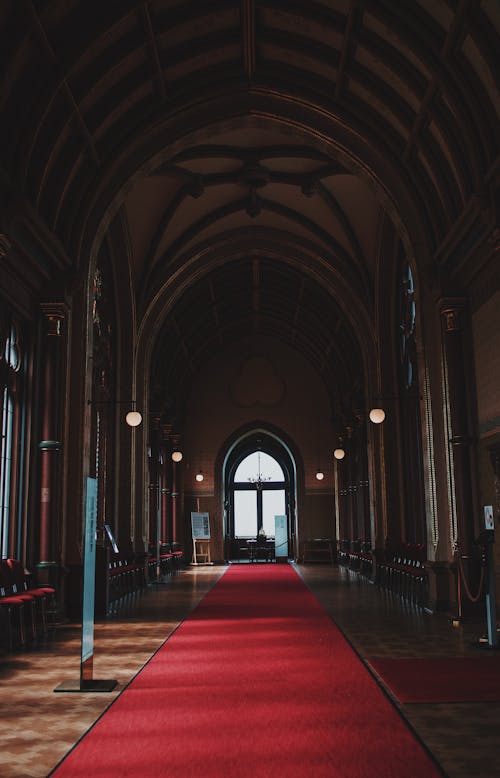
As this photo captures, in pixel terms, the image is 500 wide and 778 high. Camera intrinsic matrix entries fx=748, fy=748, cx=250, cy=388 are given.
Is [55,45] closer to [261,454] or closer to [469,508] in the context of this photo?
[469,508]

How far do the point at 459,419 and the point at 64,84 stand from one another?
21.9 feet

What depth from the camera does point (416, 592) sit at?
12.2 meters

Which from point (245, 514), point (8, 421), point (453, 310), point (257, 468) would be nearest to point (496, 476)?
point (453, 310)

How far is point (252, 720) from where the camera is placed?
4.84 metres

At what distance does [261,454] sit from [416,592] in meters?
22.6

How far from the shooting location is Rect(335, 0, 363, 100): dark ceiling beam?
9422 mm

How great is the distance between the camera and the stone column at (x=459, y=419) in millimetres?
9938

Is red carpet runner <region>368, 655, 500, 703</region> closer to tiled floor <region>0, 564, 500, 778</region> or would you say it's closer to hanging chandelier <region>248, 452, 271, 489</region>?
tiled floor <region>0, 564, 500, 778</region>

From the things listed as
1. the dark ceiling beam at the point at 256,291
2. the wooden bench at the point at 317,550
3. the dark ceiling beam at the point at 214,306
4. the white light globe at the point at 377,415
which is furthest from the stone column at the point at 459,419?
the wooden bench at the point at 317,550

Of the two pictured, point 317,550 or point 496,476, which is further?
point 317,550

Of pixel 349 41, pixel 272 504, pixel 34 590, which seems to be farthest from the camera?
pixel 272 504

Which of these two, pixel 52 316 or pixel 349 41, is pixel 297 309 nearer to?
pixel 349 41

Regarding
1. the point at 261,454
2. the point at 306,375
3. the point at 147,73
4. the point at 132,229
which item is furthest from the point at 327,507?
the point at 147,73

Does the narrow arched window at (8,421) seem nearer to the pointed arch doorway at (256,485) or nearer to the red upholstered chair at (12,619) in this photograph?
the red upholstered chair at (12,619)
